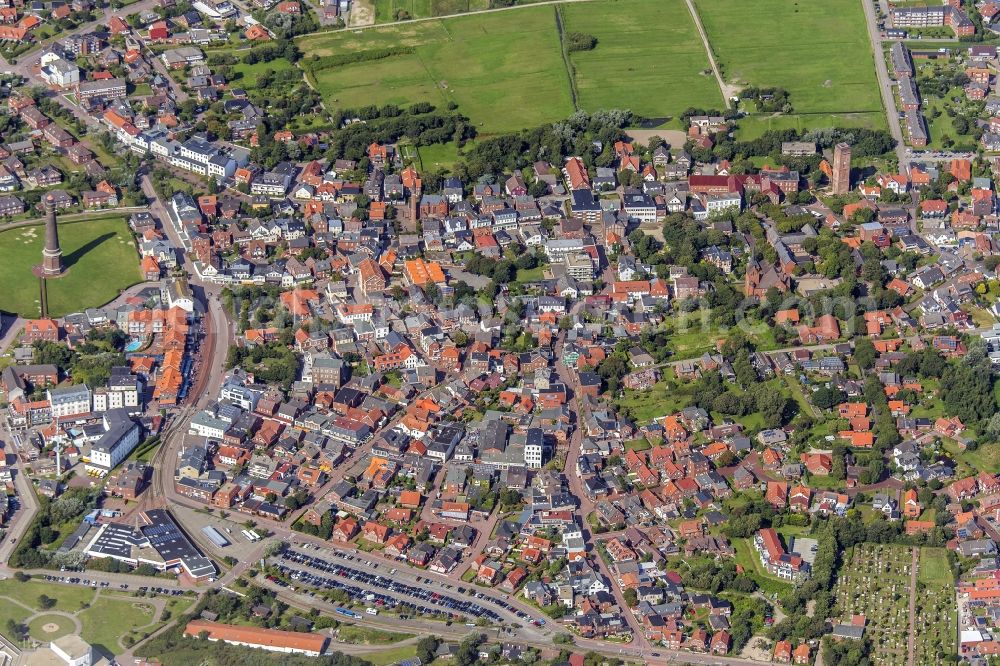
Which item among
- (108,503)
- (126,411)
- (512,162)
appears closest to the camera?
(108,503)

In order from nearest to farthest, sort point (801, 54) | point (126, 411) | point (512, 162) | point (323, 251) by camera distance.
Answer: point (126, 411) → point (323, 251) → point (512, 162) → point (801, 54)

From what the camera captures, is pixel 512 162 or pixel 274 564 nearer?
pixel 274 564

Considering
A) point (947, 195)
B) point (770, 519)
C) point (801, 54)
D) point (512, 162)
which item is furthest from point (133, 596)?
point (801, 54)

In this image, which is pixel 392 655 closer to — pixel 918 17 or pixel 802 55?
pixel 802 55

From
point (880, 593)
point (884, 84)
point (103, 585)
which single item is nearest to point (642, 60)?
point (884, 84)

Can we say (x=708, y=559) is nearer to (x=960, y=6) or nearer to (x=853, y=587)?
(x=853, y=587)
